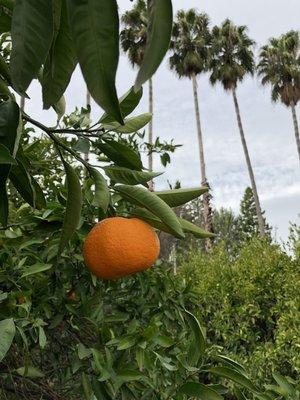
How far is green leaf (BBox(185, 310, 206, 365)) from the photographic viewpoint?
1.40 m

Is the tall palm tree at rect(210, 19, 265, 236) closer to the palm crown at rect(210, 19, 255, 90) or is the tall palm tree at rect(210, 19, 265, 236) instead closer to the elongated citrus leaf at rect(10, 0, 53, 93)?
the palm crown at rect(210, 19, 255, 90)

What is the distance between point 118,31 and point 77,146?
0.68 metres

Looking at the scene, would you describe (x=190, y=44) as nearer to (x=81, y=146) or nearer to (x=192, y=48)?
(x=192, y=48)

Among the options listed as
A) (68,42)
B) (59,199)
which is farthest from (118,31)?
(59,199)

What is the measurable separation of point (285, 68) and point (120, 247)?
2572 cm

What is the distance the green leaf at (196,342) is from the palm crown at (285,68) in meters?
25.2

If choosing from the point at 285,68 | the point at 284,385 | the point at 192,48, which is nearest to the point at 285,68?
the point at 285,68

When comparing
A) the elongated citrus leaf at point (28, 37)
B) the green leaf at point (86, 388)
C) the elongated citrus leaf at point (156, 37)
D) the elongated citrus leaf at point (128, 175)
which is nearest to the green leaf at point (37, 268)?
the green leaf at point (86, 388)

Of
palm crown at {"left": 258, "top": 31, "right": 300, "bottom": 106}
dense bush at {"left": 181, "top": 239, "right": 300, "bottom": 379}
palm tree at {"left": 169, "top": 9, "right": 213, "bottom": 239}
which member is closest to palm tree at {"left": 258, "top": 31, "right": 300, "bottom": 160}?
palm crown at {"left": 258, "top": 31, "right": 300, "bottom": 106}

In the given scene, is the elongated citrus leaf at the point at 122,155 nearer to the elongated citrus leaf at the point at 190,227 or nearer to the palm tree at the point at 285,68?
the elongated citrus leaf at the point at 190,227

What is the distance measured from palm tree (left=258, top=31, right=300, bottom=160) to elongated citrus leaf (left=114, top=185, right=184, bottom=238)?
1007 inches

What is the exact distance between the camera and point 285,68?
25.0m

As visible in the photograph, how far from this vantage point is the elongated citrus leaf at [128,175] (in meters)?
1.07

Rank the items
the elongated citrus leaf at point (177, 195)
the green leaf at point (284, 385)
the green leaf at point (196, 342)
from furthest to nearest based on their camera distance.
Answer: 1. the green leaf at point (284, 385)
2. the green leaf at point (196, 342)
3. the elongated citrus leaf at point (177, 195)
